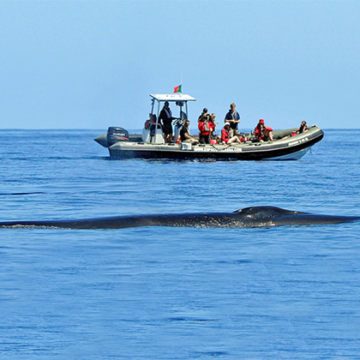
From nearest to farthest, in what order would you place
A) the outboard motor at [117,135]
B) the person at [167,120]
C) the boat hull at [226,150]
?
the boat hull at [226,150] < the person at [167,120] < the outboard motor at [117,135]

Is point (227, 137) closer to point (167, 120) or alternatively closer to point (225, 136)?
point (225, 136)

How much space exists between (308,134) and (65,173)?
11.6 m

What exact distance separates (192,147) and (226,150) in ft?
5.08

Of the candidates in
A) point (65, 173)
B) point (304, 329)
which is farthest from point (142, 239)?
Result: point (65, 173)

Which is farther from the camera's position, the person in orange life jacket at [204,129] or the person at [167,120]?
the person at [167,120]

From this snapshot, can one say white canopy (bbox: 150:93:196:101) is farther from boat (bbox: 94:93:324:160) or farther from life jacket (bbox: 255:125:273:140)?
life jacket (bbox: 255:125:273:140)

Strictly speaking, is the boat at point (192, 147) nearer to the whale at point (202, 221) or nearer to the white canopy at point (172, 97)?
the white canopy at point (172, 97)

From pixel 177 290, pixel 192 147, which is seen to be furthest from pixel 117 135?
pixel 177 290

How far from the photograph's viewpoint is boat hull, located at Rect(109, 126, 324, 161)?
111 ft

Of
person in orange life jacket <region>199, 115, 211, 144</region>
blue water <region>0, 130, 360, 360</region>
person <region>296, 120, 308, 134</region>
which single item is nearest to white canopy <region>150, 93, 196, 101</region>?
person in orange life jacket <region>199, 115, 211, 144</region>

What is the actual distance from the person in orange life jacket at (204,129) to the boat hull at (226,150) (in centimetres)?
71

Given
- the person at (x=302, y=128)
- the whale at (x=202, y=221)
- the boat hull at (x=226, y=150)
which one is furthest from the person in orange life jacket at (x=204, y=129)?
the whale at (x=202, y=221)

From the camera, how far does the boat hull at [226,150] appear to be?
3394 cm

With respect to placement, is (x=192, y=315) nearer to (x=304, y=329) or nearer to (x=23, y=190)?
(x=304, y=329)
